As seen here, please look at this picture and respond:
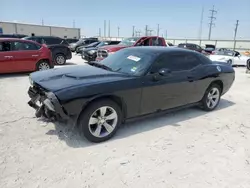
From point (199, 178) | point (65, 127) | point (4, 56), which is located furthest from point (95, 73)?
point (4, 56)

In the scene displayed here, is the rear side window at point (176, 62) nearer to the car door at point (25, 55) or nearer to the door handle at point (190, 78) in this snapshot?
the door handle at point (190, 78)

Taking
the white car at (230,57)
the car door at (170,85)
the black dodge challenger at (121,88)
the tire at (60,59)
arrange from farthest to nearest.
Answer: the white car at (230,57) < the tire at (60,59) < the car door at (170,85) < the black dodge challenger at (121,88)

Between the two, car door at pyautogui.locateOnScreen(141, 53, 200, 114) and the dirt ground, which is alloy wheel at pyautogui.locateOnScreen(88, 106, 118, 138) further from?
car door at pyautogui.locateOnScreen(141, 53, 200, 114)

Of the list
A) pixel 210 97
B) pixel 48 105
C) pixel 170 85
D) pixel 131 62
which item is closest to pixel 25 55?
pixel 131 62

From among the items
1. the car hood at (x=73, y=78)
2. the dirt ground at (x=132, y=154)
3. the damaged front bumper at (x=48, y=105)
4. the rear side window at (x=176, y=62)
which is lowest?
the dirt ground at (x=132, y=154)

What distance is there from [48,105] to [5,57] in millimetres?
6200

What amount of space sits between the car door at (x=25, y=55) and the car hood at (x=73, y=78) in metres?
5.20

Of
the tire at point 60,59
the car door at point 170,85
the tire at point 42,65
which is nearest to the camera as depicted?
the car door at point 170,85

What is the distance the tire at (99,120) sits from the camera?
3.36 metres

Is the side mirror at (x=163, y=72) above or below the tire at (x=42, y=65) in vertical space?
above

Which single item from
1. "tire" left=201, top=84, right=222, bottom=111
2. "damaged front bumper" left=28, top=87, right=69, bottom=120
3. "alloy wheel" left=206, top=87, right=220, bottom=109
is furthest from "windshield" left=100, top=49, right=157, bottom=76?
"alloy wheel" left=206, top=87, right=220, bottom=109

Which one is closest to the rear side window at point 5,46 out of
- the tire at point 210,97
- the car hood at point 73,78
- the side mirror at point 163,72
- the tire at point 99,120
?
the car hood at point 73,78

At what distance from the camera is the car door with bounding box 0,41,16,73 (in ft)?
27.1

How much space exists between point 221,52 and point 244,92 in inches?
383
